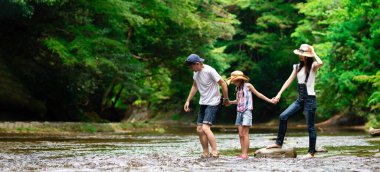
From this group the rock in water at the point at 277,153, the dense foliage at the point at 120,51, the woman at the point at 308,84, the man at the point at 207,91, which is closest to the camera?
the woman at the point at 308,84

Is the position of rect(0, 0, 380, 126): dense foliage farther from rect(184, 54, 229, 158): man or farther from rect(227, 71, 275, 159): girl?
rect(227, 71, 275, 159): girl

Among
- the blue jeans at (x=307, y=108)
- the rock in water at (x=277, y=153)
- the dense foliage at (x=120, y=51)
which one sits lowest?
the rock in water at (x=277, y=153)

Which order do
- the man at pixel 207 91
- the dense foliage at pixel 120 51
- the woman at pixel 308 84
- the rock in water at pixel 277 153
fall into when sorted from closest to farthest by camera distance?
the woman at pixel 308 84 → the man at pixel 207 91 → the rock in water at pixel 277 153 → the dense foliage at pixel 120 51

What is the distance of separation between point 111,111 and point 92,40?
14.0 m

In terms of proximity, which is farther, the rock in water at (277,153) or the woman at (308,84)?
the rock in water at (277,153)

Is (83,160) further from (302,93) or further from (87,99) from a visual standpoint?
(87,99)

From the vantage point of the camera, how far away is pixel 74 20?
28.6 m

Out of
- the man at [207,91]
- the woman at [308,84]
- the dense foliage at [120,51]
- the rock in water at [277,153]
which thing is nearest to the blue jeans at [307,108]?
the woman at [308,84]

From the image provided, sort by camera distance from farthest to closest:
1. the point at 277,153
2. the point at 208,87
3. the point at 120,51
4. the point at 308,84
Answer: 1. the point at 120,51
2. the point at 277,153
3. the point at 208,87
4. the point at 308,84

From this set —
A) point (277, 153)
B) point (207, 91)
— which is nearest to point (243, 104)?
point (207, 91)

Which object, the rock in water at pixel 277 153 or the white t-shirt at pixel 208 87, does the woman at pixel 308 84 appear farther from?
the white t-shirt at pixel 208 87

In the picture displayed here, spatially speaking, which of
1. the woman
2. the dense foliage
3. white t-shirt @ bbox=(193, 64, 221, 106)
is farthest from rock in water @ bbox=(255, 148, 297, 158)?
the dense foliage

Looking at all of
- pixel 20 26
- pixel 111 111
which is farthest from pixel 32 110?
pixel 111 111

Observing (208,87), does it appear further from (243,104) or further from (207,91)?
(243,104)
